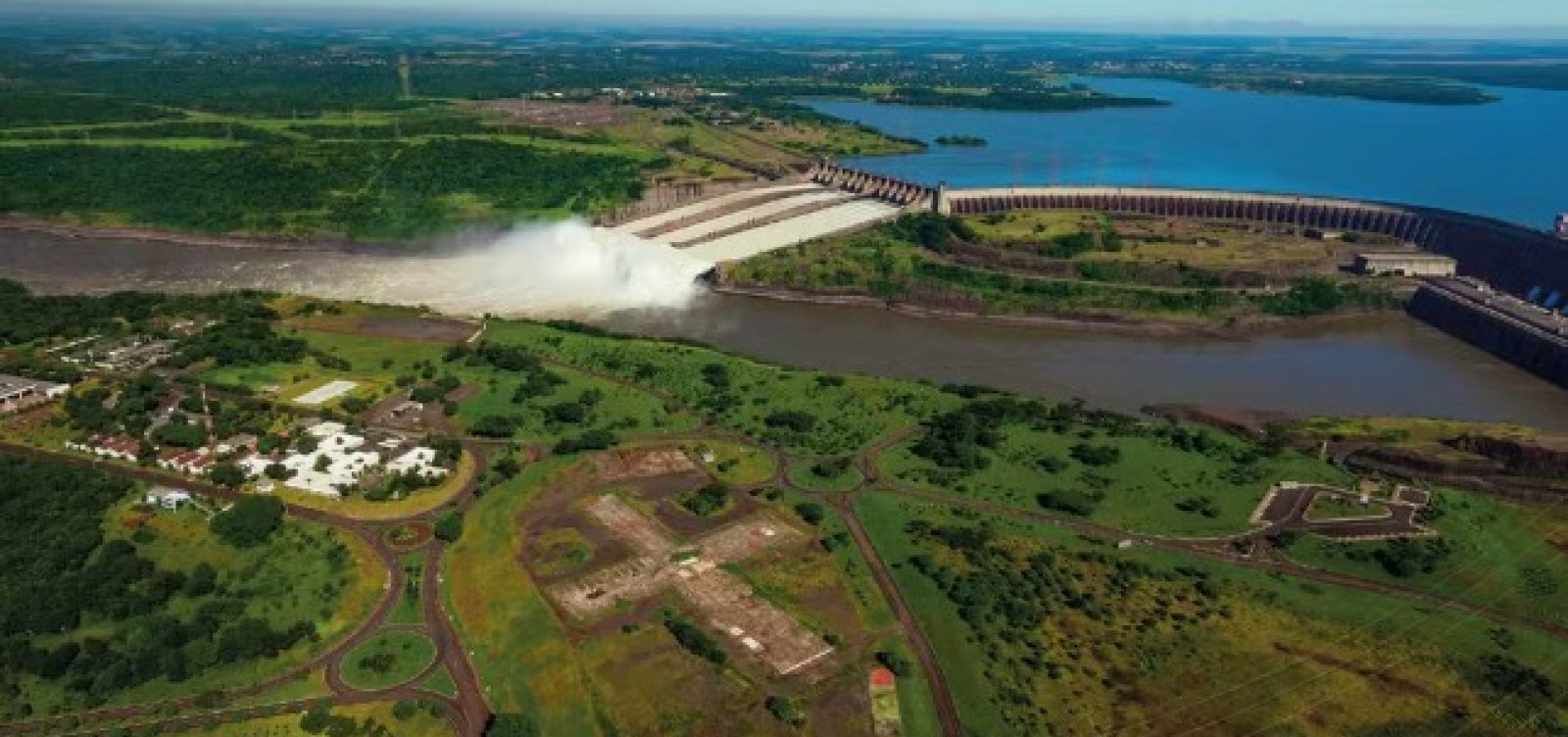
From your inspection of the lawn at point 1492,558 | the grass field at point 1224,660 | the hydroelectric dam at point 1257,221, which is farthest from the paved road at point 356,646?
the hydroelectric dam at point 1257,221

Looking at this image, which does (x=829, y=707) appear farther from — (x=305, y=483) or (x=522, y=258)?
(x=522, y=258)

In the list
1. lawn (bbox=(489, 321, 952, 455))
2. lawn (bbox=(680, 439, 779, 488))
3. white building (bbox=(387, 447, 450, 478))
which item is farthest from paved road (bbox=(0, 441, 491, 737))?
lawn (bbox=(489, 321, 952, 455))

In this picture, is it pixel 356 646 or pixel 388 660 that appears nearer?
pixel 388 660

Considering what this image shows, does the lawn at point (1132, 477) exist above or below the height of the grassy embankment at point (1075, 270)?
below

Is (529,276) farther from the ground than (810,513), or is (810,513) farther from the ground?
(810,513)

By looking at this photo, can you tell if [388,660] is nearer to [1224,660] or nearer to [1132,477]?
[1224,660]

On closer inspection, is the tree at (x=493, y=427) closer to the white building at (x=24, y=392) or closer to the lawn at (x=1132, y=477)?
the lawn at (x=1132, y=477)

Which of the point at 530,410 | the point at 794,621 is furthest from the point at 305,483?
the point at 794,621

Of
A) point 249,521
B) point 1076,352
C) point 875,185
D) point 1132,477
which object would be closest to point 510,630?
point 249,521
